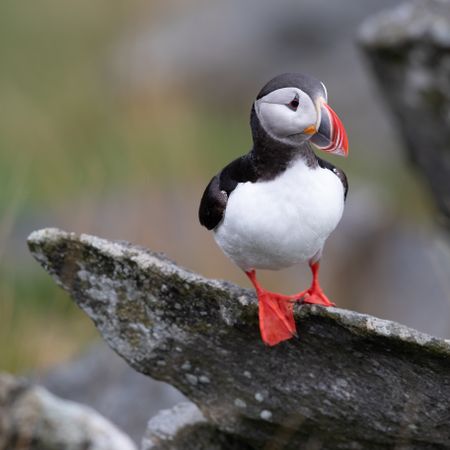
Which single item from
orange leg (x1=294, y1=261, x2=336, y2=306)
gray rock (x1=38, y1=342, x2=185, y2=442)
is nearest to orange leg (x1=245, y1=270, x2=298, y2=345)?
orange leg (x1=294, y1=261, x2=336, y2=306)

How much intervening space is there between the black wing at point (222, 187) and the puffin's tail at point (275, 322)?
39 centimetres

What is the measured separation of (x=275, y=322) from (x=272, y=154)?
66 centimetres

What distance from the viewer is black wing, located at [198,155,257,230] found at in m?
3.95

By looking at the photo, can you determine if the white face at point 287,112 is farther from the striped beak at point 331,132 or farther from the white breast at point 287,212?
the white breast at point 287,212

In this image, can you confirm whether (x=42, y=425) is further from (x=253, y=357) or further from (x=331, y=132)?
(x=331, y=132)

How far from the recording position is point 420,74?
7742mm

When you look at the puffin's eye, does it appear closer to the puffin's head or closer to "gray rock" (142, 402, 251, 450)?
the puffin's head

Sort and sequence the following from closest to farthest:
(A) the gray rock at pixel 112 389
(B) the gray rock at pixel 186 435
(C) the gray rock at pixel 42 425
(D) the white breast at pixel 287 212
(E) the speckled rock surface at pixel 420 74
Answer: (D) the white breast at pixel 287 212 < (B) the gray rock at pixel 186 435 < (C) the gray rock at pixel 42 425 < (A) the gray rock at pixel 112 389 < (E) the speckled rock surface at pixel 420 74

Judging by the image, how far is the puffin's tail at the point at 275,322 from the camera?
401 cm

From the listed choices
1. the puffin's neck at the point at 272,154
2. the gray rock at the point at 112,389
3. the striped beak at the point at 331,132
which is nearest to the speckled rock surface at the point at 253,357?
the puffin's neck at the point at 272,154

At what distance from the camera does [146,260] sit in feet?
13.8

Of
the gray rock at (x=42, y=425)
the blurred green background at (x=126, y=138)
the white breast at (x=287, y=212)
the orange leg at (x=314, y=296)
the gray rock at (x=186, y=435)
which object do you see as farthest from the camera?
the blurred green background at (x=126, y=138)

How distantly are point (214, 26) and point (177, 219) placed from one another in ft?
27.1

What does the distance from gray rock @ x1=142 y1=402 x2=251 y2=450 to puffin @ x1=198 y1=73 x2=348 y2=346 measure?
0.93 m
